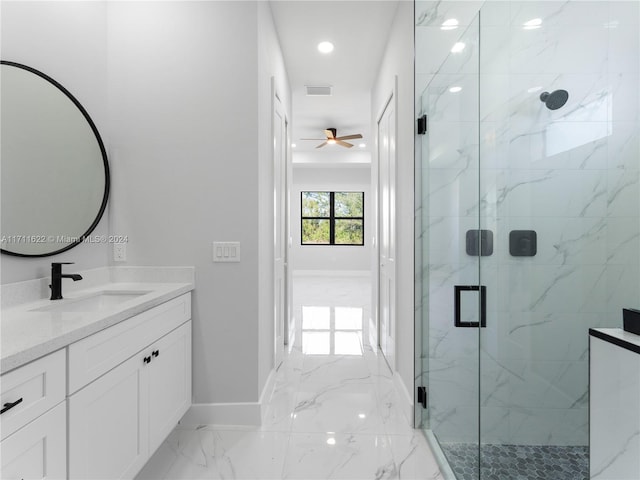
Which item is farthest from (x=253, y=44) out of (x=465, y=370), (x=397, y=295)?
(x=465, y=370)

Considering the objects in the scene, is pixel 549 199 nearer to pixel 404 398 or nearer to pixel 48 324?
pixel 404 398

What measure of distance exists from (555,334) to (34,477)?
1.74 metres

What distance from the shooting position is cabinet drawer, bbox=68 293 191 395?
112 centimetres

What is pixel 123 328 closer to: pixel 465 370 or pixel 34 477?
pixel 34 477

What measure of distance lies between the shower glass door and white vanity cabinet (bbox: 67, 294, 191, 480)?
1431 millimetres

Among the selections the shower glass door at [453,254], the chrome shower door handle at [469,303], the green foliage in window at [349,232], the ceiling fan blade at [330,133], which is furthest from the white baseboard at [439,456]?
the green foliage in window at [349,232]

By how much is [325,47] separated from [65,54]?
2.09 metres

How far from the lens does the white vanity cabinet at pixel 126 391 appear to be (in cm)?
114

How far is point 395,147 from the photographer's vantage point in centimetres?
266

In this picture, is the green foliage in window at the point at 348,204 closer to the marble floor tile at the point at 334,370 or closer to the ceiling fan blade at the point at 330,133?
the ceiling fan blade at the point at 330,133

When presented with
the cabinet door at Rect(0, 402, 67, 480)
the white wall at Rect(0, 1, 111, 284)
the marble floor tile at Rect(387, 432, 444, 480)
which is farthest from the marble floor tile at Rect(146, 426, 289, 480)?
the white wall at Rect(0, 1, 111, 284)

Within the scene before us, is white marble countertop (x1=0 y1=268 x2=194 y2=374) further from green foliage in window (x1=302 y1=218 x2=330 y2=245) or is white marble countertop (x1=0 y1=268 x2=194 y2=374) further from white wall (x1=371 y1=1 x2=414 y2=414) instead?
green foliage in window (x1=302 y1=218 x2=330 y2=245)

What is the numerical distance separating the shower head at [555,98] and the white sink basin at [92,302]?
1.91 metres

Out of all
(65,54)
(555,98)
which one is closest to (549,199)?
(555,98)
